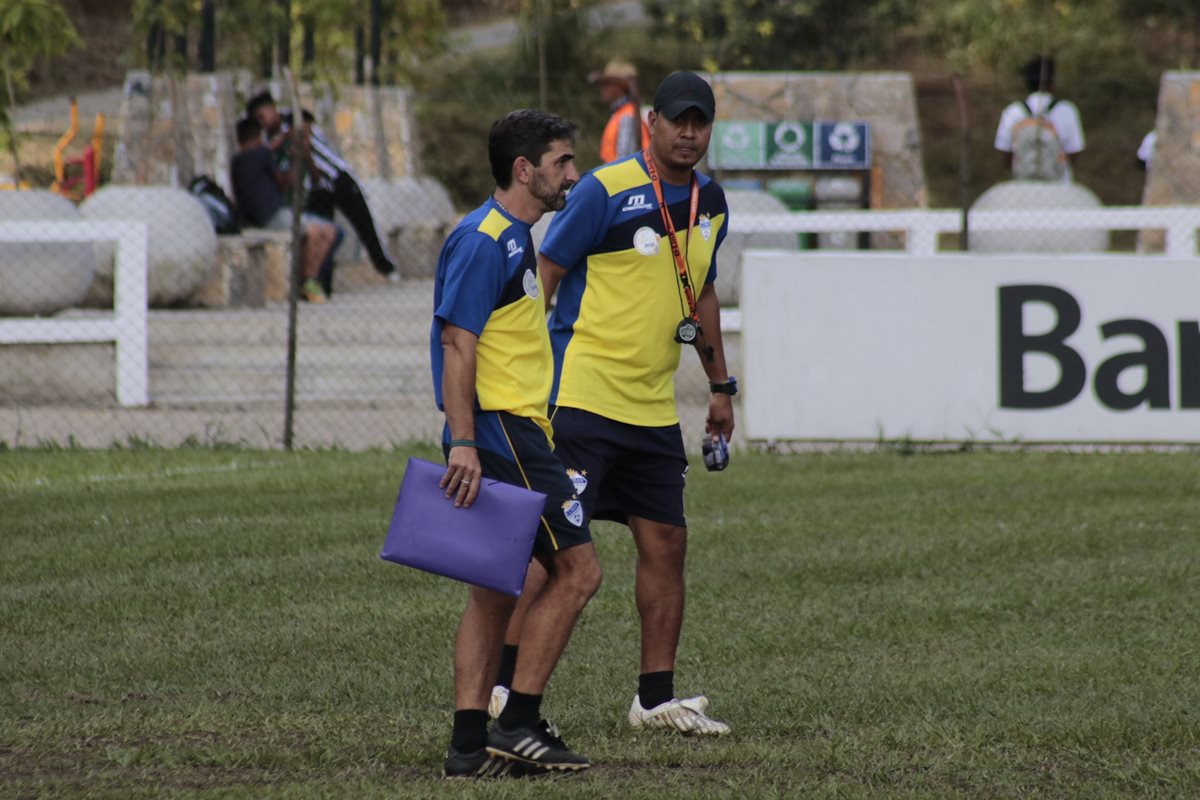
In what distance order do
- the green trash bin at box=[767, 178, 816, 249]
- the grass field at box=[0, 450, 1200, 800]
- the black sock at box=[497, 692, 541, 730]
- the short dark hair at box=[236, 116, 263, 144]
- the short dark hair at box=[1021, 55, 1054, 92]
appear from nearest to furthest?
the black sock at box=[497, 692, 541, 730]
the grass field at box=[0, 450, 1200, 800]
the short dark hair at box=[236, 116, 263, 144]
the short dark hair at box=[1021, 55, 1054, 92]
the green trash bin at box=[767, 178, 816, 249]

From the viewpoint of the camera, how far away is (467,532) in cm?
446

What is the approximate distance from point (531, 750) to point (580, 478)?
89 cm

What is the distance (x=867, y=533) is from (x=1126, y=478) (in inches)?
91.6

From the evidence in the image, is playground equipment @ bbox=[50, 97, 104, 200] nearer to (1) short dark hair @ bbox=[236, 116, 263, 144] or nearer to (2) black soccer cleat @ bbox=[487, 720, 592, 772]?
(1) short dark hair @ bbox=[236, 116, 263, 144]

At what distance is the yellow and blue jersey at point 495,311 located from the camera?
4488 millimetres

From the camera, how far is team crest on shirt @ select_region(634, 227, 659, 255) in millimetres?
5328

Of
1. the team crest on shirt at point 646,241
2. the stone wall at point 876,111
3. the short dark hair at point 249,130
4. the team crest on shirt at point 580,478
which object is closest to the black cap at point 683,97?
the team crest on shirt at point 646,241

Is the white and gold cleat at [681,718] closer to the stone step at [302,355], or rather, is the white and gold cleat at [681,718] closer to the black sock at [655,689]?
the black sock at [655,689]

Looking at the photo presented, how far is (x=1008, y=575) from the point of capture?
7.71m

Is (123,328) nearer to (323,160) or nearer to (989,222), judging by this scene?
(323,160)

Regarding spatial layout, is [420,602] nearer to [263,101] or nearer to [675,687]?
[675,687]

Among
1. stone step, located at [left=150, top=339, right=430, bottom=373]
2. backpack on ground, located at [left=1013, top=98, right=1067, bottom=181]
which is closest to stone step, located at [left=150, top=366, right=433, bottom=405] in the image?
stone step, located at [left=150, top=339, right=430, bottom=373]

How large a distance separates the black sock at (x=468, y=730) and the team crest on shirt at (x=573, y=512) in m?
0.53

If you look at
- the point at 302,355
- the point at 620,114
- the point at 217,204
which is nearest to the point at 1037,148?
the point at 620,114
